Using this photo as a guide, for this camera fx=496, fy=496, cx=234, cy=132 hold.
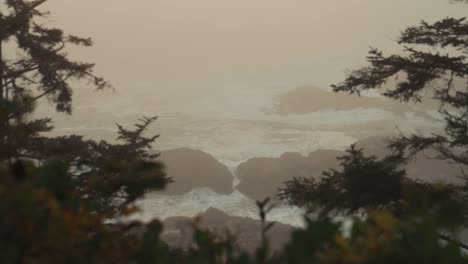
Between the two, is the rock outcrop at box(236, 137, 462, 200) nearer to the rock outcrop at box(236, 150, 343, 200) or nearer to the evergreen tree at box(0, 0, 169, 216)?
the rock outcrop at box(236, 150, 343, 200)

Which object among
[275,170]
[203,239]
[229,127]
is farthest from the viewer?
[229,127]

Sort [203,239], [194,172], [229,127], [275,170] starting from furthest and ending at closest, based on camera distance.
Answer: [229,127] → [275,170] → [194,172] → [203,239]

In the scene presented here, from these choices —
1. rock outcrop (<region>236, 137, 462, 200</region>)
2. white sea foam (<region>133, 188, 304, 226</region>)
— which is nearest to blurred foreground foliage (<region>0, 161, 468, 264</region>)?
white sea foam (<region>133, 188, 304, 226</region>)

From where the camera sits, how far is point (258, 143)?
68438mm

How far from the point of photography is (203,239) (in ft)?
5.71

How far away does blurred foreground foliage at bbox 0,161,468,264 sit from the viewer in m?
1.38

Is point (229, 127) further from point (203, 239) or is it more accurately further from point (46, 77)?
point (203, 239)

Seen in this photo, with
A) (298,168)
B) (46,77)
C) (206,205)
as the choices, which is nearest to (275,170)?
(298,168)

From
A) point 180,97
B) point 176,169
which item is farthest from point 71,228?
point 180,97

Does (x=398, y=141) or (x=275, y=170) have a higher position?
(x=398, y=141)

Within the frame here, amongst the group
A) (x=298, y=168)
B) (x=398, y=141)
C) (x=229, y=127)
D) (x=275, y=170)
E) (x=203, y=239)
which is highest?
(x=229, y=127)

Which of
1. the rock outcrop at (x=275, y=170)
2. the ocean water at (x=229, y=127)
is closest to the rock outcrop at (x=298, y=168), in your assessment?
the rock outcrop at (x=275, y=170)

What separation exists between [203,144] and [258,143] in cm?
774

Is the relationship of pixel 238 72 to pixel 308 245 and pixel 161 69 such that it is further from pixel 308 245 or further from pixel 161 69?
pixel 308 245
